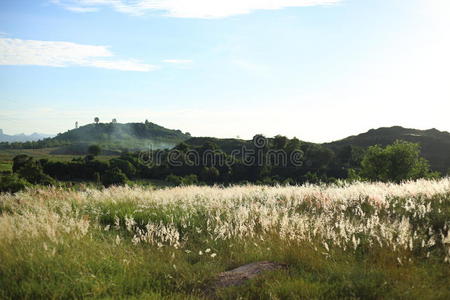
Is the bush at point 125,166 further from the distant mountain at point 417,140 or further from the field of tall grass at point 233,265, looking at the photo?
the field of tall grass at point 233,265

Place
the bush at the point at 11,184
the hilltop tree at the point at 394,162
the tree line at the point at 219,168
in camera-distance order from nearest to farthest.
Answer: the hilltop tree at the point at 394,162 → the bush at the point at 11,184 → the tree line at the point at 219,168

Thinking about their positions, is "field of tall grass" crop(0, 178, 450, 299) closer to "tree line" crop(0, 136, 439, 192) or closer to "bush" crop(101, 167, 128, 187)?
"bush" crop(101, 167, 128, 187)

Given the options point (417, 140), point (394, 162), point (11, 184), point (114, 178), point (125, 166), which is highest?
point (417, 140)

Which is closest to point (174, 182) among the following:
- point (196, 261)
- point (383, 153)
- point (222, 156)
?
point (222, 156)

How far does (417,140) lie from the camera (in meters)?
130

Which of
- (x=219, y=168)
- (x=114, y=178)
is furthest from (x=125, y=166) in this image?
(x=219, y=168)

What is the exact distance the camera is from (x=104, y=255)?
20.0 ft

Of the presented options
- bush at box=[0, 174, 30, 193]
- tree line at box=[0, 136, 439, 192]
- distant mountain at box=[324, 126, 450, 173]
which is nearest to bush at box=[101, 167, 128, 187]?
tree line at box=[0, 136, 439, 192]

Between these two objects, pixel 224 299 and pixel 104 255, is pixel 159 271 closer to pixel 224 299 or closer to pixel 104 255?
pixel 104 255

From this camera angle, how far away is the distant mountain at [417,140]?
112 m

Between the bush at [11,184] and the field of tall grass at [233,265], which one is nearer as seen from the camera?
the field of tall grass at [233,265]

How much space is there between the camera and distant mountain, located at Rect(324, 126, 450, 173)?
4421 inches

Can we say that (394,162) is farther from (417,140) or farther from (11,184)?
(417,140)

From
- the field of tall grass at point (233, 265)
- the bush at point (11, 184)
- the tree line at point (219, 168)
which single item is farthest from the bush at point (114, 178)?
the field of tall grass at point (233, 265)
